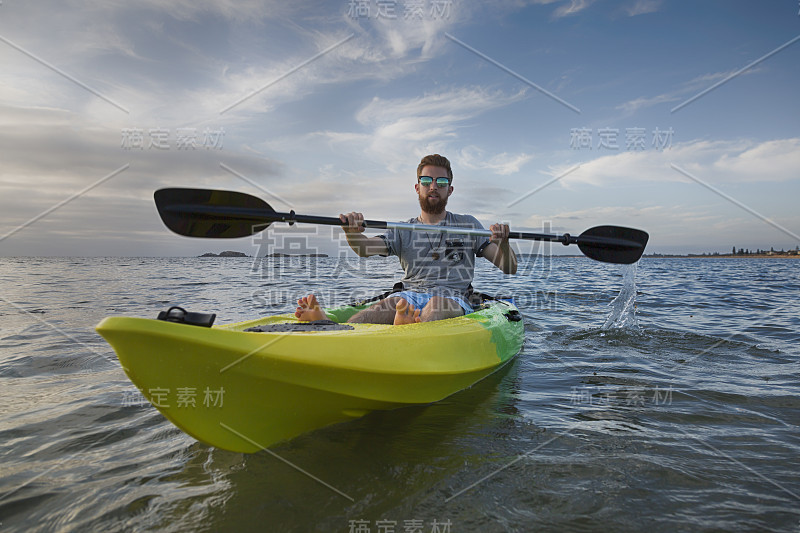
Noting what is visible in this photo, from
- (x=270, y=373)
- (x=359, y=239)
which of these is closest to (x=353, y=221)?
(x=359, y=239)

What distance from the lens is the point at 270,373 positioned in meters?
2.04

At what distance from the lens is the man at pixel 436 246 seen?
3.88 m

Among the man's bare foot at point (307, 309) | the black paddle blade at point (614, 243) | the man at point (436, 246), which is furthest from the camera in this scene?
the black paddle blade at point (614, 243)

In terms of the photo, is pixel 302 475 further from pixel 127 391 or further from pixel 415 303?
Answer: pixel 127 391

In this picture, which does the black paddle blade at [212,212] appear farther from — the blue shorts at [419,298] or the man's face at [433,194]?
the man's face at [433,194]

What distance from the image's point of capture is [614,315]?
6461mm

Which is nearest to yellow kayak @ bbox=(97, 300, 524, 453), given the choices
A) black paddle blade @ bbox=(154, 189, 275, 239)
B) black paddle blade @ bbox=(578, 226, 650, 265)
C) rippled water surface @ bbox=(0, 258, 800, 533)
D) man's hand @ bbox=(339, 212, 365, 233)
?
rippled water surface @ bbox=(0, 258, 800, 533)

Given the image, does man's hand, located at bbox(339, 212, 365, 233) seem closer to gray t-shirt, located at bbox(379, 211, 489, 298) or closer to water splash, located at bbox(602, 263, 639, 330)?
gray t-shirt, located at bbox(379, 211, 489, 298)

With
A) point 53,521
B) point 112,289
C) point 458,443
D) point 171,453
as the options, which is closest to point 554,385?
point 458,443

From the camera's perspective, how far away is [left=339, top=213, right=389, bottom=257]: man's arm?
12.2 feet

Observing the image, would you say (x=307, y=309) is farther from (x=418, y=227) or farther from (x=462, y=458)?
(x=462, y=458)

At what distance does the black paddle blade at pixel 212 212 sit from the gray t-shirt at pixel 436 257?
1.22 metres

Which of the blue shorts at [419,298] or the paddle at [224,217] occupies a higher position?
the paddle at [224,217]

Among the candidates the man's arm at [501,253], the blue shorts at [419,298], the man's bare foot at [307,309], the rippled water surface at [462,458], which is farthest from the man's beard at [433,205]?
the rippled water surface at [462,458]
